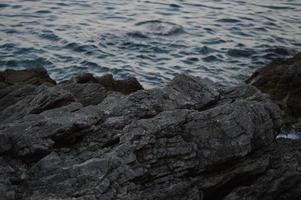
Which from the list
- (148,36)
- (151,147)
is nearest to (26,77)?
(151,147)

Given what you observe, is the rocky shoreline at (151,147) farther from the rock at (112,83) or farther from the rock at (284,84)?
the rock at (284,84)

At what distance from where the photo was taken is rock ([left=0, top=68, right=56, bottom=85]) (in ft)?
66.0

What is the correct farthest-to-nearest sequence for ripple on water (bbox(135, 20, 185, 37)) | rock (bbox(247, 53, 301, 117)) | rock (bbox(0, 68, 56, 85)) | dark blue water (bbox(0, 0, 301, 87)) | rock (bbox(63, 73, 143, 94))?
ripple on water (bbox(135, 20, 185, 37)) → dark blue water (bbox(0, 0, 301, 87)) → rock (bbox(247, 53, 301, 117)) → rock (bbox(0, 68, 56, 85)) → rock (bbox(63, 73, 143, 94))

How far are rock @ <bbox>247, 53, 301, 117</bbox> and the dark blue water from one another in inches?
117

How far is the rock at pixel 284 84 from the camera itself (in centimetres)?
2117

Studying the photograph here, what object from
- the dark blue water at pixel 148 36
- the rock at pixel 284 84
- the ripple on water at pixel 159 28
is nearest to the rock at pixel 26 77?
the dark blue water at pixel 148 36

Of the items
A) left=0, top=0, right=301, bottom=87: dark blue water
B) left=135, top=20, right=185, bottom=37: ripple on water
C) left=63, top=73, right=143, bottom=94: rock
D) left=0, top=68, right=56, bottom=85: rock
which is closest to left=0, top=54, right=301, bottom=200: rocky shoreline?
left=63, top=73, right=143, bottom=94: rock

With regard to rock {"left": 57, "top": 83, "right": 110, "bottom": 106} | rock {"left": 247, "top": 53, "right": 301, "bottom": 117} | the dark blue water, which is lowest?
the dark blue water

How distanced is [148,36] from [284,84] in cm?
1100

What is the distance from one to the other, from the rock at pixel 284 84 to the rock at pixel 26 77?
8920 mm

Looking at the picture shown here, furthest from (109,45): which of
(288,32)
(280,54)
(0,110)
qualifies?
(0,110)

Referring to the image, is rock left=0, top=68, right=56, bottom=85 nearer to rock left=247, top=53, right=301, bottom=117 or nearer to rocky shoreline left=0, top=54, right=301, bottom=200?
rocky shoreline left=0, top=54, right=301, bottom=200

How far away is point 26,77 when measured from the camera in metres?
20.8

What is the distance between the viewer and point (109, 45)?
29.6m
